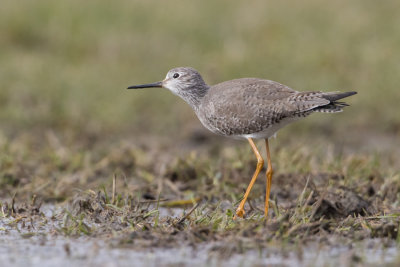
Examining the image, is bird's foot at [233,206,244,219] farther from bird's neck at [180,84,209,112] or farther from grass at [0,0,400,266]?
bird's neck at [180,84,209,112]

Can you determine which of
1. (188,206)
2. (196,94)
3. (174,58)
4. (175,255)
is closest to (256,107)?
(196,94)

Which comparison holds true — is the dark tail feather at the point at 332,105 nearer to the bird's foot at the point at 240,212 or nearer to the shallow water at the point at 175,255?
the bird's foot at the point at 240,212

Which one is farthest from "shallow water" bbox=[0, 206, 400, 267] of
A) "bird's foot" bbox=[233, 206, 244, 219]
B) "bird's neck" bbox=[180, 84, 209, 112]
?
"bird's neck" bbox=[180, 84, 209, 112]

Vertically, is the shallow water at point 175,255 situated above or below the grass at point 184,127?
below

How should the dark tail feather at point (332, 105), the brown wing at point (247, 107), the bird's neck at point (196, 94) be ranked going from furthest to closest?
1. the bird's neck at point (196, 94)
2. the brown wing at point (247, 107)
3. the dark tail feather at point (332, 105)

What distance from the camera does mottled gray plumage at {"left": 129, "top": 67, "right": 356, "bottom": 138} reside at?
5.85m

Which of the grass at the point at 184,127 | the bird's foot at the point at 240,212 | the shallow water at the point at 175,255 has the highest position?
the grass at the point at 184,127

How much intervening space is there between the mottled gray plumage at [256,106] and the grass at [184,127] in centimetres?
58

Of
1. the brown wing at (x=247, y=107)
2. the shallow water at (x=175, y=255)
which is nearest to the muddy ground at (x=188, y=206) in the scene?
the shallow water at (x=175, y=255)

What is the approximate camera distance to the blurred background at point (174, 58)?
30.7ft

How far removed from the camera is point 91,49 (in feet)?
36.1

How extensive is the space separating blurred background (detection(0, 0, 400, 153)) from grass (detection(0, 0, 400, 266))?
23 mm

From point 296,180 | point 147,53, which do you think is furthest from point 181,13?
point 296,180

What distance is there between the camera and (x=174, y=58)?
10.8 m
